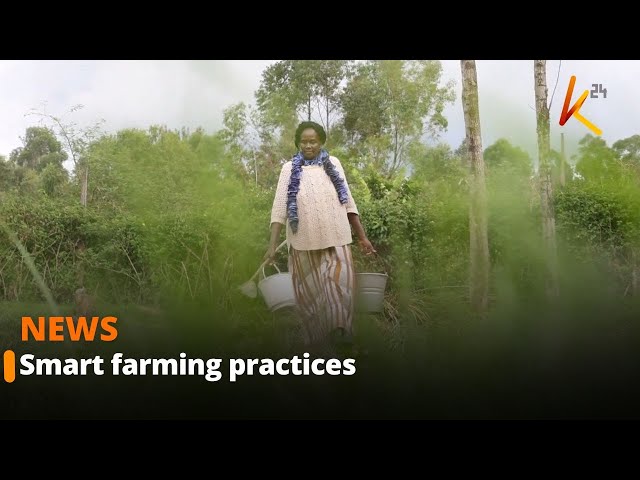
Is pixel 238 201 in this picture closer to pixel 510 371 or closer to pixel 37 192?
pixel 37 192

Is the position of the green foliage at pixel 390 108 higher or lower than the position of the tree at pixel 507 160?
higher

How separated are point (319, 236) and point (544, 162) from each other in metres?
1.52

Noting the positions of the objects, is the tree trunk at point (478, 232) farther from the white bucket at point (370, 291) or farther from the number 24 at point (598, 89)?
the number 24 at point (598, 89)

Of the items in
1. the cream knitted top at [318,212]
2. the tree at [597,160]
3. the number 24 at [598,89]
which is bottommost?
the cream knitted top at [318,212]

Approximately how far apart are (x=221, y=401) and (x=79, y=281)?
1175 millimetres

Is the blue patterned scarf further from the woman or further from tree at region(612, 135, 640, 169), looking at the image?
tree at region(612, 135, 640, 169)

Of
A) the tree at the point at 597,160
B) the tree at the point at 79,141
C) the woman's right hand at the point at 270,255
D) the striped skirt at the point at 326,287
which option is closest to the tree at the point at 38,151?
the tree at the point at 79,141

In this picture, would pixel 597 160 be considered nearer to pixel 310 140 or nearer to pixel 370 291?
pixel 370 291

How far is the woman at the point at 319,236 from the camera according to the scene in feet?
17.4

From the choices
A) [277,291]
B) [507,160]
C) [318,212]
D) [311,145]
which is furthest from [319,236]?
[507,160]

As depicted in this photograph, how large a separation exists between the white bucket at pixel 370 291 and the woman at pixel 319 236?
0.05m

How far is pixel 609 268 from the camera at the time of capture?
546 cm

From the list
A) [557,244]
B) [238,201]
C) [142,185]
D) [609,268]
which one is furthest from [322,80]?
[609,268]

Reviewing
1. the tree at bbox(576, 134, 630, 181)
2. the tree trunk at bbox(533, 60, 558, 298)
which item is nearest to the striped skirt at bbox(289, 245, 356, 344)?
the tree trunk at bbox(533, 60, 558, 298)
